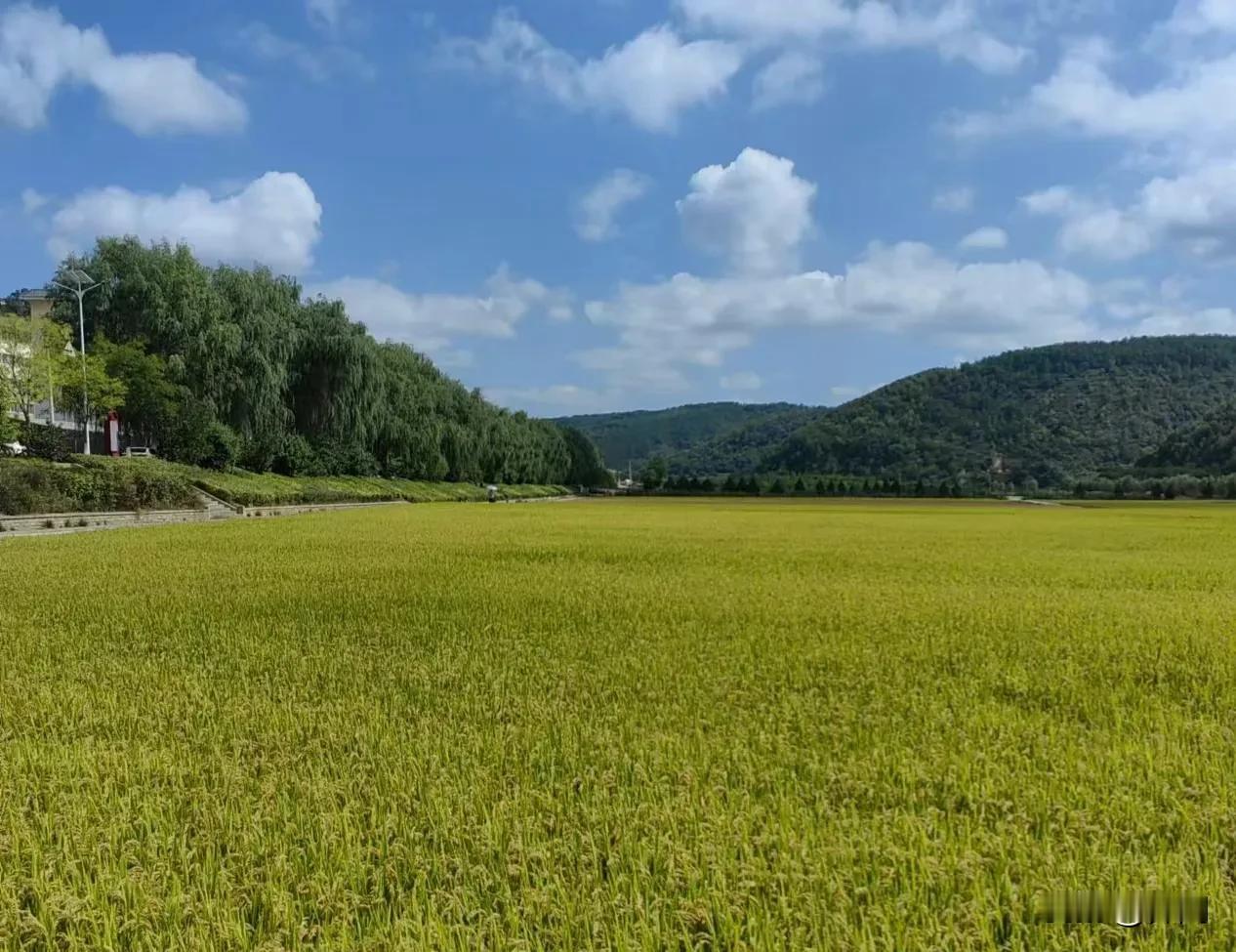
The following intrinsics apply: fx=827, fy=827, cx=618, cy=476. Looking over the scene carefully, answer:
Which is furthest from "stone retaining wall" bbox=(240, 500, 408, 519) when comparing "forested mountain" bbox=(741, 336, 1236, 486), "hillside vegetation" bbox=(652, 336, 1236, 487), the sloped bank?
"forested mountain" bbox=(741, 336, 1236, 486)

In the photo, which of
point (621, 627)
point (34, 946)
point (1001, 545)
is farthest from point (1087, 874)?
point (1001, 545)

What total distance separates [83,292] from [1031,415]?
14049cm

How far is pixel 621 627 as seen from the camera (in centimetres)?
732

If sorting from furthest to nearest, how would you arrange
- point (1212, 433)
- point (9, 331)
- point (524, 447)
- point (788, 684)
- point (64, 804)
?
point (1212, 433) → point (524, 447) → point (9, 331) → point (788, 684) → point (64, 804)

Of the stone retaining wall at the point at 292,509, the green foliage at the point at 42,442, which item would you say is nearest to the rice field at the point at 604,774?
the stone retaining wall at the point at 292,509

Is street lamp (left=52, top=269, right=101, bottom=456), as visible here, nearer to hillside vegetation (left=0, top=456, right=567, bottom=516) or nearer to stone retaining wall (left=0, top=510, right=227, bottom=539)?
hillside vegetation (left=0, top=456, right=567, bottom=516)

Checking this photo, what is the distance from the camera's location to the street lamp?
34.0m

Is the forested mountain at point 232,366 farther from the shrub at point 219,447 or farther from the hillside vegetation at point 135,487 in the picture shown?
the hillside vegetation at point 135,487

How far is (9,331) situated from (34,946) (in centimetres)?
4112

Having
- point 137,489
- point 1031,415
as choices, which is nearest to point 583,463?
point 1031,415

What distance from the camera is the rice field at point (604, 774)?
242cm

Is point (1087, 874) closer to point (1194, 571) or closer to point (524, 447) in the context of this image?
point (1194, 571)

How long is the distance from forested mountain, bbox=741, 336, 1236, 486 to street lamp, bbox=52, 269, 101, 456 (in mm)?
113255

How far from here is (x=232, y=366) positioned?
3934cm
